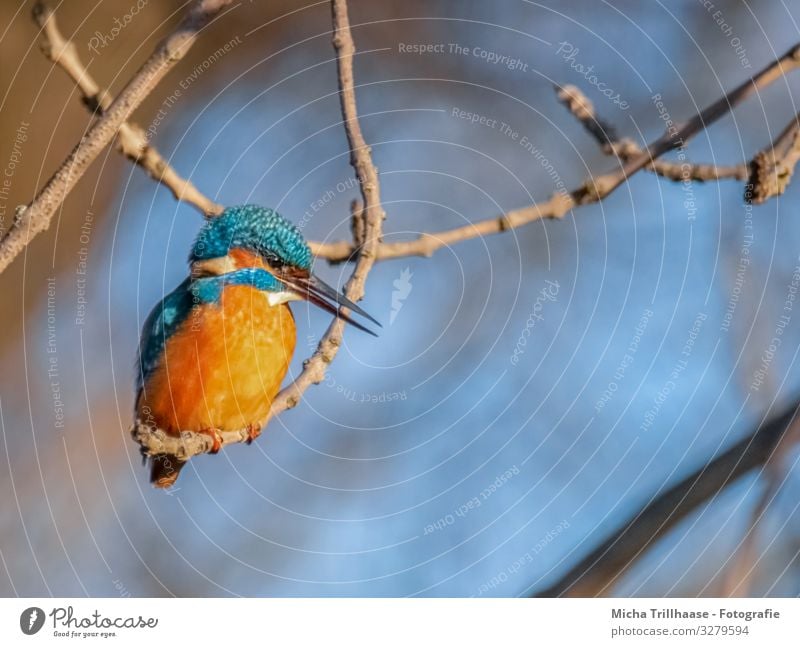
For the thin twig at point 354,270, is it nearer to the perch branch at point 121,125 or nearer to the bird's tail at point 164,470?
the bird's tail at point 164,470

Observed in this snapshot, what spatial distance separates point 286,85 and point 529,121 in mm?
318

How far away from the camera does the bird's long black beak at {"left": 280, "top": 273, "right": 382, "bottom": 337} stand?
99cm

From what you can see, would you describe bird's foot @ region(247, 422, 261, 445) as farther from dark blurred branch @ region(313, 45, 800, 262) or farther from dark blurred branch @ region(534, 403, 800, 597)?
dark blurred branch @ region(534, 403, 800, 597)

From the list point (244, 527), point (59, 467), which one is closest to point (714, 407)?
point (244, 527)

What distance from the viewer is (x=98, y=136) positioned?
1.05 meters

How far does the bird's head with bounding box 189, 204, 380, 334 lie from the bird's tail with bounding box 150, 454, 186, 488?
0.72ft

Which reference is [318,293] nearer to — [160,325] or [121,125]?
[160,325]

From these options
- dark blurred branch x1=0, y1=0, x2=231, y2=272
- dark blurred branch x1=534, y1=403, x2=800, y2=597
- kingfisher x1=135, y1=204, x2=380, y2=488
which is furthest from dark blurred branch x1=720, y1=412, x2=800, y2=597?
dark blurred branch x1=0, y1=0, x2=231, y2=272

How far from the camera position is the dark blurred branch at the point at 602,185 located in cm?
109

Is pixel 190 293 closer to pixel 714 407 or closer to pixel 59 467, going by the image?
pixel 59 467

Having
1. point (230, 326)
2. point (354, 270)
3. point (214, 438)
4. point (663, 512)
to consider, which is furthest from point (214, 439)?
point (663, 512)

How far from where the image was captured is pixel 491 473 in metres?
1.13

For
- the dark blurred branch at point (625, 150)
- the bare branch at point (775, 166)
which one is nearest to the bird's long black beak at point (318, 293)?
the dark blurred branch at point (625, 150)

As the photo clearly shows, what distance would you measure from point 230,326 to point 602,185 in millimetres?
490
